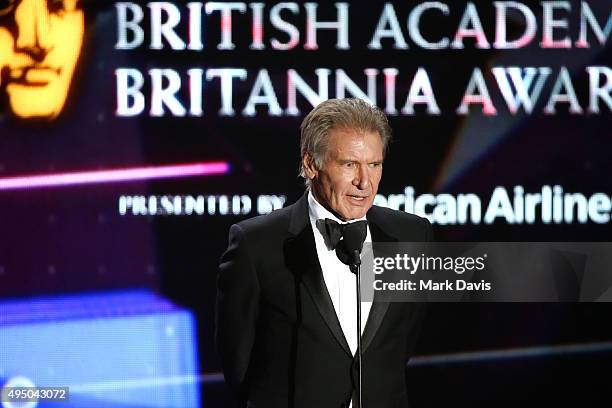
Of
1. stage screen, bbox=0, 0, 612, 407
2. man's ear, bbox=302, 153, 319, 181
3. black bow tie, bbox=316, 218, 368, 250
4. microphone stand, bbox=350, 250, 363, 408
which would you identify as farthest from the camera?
stage screen, bbox=0, 0, 612, 407

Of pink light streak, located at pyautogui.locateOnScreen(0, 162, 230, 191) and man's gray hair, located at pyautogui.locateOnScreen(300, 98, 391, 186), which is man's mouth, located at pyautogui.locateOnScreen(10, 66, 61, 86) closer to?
pink light streak, located at pyautogui.locateOnScreen(0, 162, 230, 191)

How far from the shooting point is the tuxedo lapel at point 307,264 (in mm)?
2375

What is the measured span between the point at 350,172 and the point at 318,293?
31 cm

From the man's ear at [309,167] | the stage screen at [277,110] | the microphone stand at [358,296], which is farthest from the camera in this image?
the stage screen at [277,110]

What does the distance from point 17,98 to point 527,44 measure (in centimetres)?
226

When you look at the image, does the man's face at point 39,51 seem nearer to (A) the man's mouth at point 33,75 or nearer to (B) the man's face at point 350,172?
(A) the man's mouth at point 33,75

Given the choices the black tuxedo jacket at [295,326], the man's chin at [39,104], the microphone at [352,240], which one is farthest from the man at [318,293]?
the man's chin at [39,104]

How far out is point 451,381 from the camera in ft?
15.0

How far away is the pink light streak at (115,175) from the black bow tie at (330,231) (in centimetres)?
→ 193

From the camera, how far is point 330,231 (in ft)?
8.05

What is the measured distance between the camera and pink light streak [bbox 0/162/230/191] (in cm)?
444

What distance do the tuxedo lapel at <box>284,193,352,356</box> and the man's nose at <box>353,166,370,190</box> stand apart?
0.58ft

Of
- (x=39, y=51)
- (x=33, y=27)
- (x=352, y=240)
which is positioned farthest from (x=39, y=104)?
(x=352, y=240)

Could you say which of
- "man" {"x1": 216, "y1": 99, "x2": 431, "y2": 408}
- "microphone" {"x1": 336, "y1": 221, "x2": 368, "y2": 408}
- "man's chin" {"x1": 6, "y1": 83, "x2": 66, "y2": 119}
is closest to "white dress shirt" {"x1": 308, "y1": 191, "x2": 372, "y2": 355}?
"man" {"x1": 216, "y1": 99, "x2": 431, "y2": 408}
